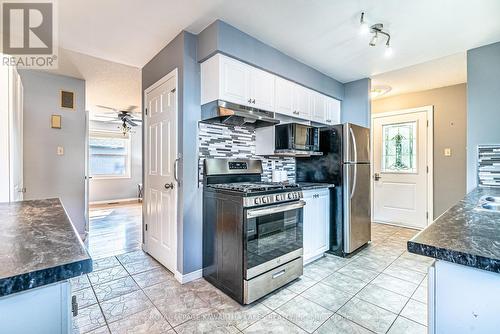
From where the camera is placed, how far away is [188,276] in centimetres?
236

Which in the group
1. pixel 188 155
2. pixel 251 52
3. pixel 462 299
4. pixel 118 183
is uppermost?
pixel 251 52

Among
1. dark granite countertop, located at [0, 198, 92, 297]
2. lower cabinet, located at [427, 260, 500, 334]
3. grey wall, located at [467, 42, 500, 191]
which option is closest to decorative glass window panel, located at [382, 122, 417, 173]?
grey wall, located at [467, 42, 500, 191]

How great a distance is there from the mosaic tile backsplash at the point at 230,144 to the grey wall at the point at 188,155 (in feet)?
0.37

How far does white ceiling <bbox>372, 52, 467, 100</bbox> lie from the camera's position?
317 centimetres

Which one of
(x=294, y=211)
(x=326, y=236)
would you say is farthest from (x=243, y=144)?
(x=326, y=236)

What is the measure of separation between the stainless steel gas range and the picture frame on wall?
2.86m

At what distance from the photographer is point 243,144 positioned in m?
2.94

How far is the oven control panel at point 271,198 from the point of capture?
1956mm

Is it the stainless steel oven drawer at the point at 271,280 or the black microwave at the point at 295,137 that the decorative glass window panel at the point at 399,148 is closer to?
the black microwave at the point at 295,137

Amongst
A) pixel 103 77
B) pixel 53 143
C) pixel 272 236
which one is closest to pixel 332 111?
pixel 272 236

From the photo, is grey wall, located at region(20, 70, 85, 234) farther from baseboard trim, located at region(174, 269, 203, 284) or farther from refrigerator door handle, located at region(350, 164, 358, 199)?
refrigerator door handle, located at region(350, 164, 358, 199)

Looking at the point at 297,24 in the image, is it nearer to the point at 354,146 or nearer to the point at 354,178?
the point at 354,146

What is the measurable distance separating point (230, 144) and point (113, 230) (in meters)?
2.93

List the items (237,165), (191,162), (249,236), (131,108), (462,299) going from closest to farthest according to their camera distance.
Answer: (462,299)
(249,236)
(191,162)
(237,165)
(131,108)
